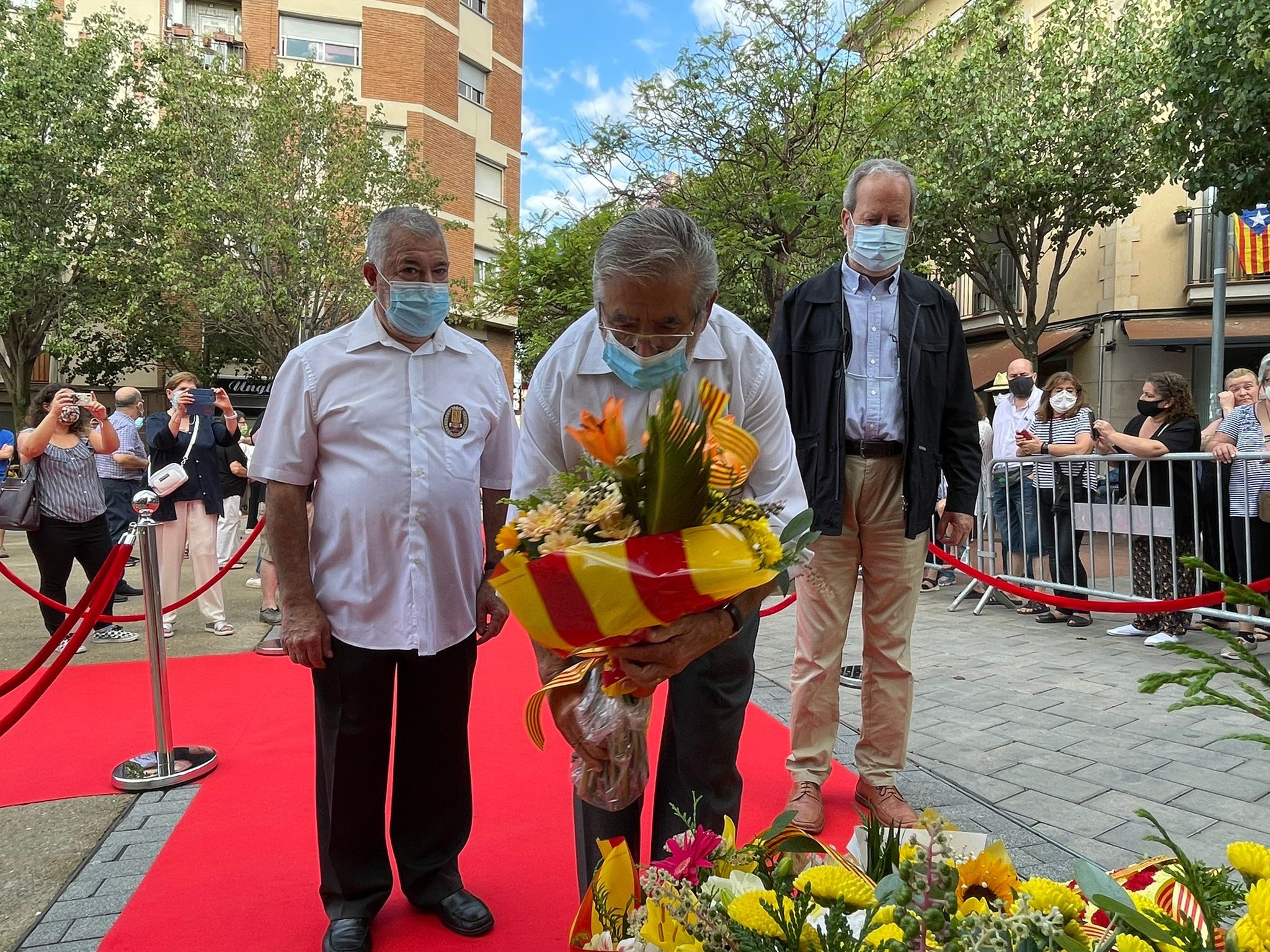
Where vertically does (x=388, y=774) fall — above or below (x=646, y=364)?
below

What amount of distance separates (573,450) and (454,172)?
30309mm

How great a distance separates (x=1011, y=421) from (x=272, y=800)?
6951 millimetres

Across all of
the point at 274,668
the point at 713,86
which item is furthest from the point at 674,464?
the point at 713,86

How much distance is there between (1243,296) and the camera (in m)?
18.6

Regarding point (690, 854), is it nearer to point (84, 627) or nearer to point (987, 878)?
point (987, 878)

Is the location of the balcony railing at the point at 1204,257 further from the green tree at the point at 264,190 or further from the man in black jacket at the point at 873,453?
the man in black jacket at the point at 873,453

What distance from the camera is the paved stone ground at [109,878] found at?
8.97 feet

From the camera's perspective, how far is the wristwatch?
1.92 meters

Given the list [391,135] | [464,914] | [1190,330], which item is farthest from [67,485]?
[391,135]

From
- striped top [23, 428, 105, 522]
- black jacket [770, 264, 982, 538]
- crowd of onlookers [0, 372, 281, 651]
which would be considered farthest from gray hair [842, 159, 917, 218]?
striped top [23, 428, 105, 522]

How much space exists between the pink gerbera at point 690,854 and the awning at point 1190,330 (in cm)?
2008

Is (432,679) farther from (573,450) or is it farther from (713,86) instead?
(713,86)

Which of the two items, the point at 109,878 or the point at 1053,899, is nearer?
the point at 1053,899

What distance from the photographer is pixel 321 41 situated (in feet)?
94.3
